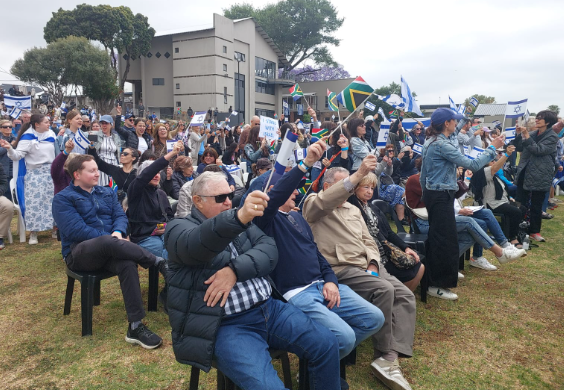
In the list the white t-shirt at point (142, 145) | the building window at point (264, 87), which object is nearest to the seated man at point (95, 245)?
the white t-shirt at point (142, 145)

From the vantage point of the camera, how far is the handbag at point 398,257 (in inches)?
155

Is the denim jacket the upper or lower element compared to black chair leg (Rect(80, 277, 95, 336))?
upper

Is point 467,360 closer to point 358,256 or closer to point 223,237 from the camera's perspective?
point 358,256

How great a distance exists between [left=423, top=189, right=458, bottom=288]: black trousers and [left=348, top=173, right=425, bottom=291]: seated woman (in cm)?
52

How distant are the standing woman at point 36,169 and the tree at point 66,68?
1226 inches

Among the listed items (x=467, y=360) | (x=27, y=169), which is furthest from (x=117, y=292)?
(x=467, y=360)

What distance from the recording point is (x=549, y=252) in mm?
6324

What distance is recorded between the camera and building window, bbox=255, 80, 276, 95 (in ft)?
146

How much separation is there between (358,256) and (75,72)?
121 ft

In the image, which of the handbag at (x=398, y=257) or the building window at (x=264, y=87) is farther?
the building window at (x=264, y=87)

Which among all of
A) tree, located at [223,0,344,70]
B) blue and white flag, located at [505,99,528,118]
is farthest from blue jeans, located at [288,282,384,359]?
tree, located at [223,0,344,70]

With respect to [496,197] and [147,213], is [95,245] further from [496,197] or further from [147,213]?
[496,197]

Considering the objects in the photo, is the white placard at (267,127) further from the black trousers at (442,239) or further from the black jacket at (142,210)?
the black trousers at (442,239)

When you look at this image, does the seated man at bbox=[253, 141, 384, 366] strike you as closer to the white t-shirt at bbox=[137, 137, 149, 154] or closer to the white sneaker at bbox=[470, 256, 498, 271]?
the white sneaker at bbox=[470, 256, 498, 271]
